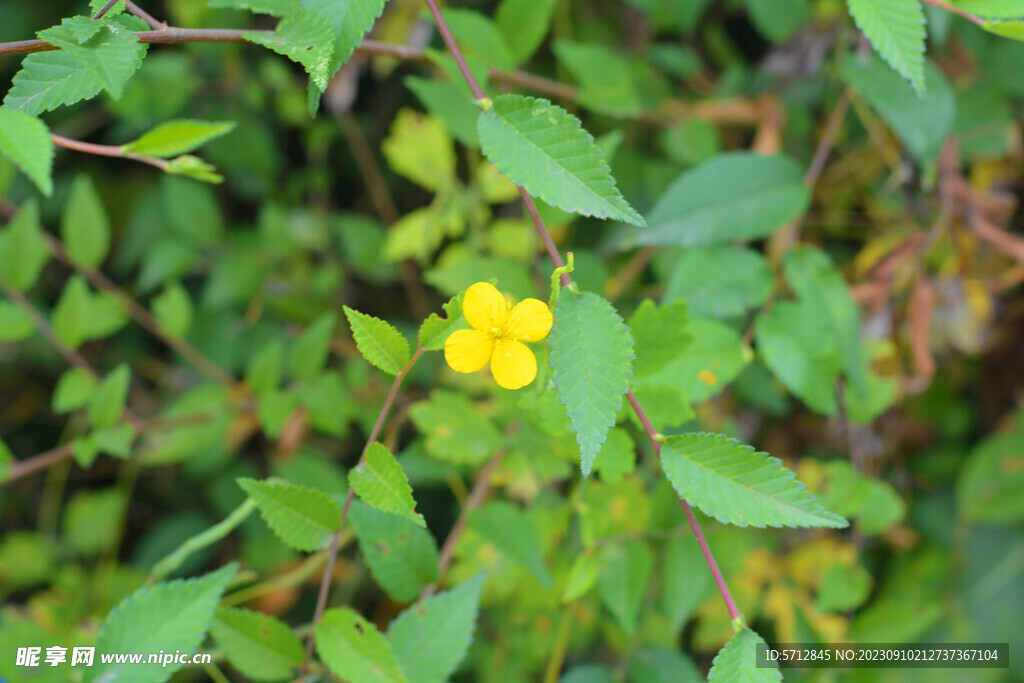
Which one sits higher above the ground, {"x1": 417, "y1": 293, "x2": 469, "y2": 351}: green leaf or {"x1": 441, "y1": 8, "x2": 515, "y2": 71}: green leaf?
{"x1": 441, "y1": 8, "x2": 515, "y2": 71}: green leaf

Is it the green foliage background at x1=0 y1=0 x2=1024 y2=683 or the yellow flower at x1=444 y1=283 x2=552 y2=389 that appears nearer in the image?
the yellow flower at x1=444 y1=283 x2=552 y2=389

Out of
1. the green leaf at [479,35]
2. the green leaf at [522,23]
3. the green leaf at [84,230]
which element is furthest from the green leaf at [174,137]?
the green leaf at [84,230]

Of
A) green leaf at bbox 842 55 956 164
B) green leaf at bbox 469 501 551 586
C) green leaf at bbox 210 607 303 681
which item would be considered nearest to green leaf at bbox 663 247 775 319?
green leaf at bbox 842 55 956 164

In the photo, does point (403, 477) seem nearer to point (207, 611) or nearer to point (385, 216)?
point (207, 611)

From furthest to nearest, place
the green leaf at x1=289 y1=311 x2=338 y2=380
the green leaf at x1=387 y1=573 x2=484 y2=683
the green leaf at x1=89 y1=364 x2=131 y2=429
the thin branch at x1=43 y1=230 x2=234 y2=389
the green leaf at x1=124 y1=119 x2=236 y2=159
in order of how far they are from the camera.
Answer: the thin branch at x1=43 y1=230 x2=234 y2=389
the green leaf at x1=289 y1=311 x2=338 y2=380
the green leaf at x1=89 y1=364 x2=131 y2=429
the green leaf at x1=387 y1=573 x2=484 y2=683
the green leaf at x1=124 y1=119 x2=236 y2=159

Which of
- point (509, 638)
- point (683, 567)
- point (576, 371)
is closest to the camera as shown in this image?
point (576, 371)

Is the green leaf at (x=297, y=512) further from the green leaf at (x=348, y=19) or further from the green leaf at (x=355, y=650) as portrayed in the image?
the green leaf at (x=348, y=19)

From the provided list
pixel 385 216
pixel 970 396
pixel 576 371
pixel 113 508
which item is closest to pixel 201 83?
pixel 385 216

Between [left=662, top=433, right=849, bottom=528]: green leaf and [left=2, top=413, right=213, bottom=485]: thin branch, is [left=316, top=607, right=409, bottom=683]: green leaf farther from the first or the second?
[left=2, top=413, right=213, bottom=485]: thin branch
